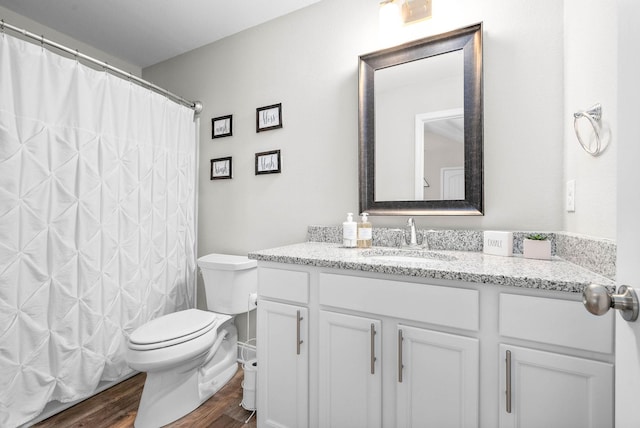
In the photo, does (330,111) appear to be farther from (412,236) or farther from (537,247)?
(537,247)

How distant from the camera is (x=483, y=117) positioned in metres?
1.45

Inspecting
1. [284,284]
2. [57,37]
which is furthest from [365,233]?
[57,37]

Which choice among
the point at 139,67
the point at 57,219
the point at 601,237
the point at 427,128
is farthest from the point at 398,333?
the point at 139,67

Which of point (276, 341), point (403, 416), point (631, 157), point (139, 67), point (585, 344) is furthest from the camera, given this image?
point (139, 67)

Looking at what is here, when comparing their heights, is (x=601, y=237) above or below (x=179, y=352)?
above

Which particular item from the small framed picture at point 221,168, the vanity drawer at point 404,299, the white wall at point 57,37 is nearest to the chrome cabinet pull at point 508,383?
the vanity drawer at point 404,299

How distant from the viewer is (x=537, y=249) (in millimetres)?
1215

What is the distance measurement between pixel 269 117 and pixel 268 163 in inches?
12.3

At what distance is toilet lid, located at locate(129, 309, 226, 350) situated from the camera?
1463 mm

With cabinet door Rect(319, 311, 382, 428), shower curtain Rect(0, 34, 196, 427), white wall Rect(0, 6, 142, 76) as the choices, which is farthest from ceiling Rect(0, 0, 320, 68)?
Result: cabinet door Rect(319, 311, 382, 428)

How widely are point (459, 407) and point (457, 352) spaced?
0.57ft

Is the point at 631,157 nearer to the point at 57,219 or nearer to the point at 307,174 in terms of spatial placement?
the point at 307,174

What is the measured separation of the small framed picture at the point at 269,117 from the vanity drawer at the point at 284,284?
1.08 m

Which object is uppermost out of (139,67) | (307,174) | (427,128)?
(139,67)
